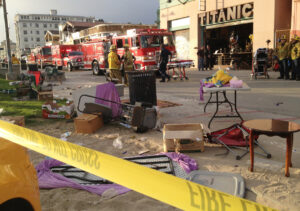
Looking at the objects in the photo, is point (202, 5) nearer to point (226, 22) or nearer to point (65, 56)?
point (226, 22)

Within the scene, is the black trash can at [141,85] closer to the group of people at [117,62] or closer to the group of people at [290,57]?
the group of people at [117,62]

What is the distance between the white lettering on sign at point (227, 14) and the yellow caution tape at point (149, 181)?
774 inches

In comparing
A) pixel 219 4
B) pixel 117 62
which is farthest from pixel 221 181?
pixel 219 4

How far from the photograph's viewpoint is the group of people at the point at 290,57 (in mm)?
12195

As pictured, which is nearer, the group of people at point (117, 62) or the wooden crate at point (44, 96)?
the wooden crate at point (44, 96)

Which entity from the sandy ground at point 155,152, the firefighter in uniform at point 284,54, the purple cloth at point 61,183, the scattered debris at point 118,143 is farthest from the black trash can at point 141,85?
the firefighter in uniform at point 284,54

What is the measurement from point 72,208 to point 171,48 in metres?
14.6

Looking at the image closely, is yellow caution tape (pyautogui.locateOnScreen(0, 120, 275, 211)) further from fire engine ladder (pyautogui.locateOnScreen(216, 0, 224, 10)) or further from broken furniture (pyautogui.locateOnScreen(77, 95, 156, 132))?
fire engine ladder (pyautogui.locateOnScreen(216, 0, 224, 10))

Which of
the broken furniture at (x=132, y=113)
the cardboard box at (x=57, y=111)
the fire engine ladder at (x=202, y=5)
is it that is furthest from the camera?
the fire engine ladder at (x=202, y=5)

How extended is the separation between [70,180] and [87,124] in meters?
Result: 2.34

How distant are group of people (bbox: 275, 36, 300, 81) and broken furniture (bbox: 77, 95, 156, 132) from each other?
9.01m

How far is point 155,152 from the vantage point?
15.3ft

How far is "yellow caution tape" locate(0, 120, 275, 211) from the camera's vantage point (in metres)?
1.28

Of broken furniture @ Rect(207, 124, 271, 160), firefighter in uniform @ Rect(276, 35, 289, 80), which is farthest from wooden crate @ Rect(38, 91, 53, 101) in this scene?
firefighter in uniform @ Rect(276, 35, 289, 80)
